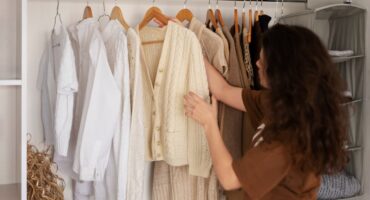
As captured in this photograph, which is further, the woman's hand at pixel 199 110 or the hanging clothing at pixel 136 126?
the hanging clothing at pixel 136 126

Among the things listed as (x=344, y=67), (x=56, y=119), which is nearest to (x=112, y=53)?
(x=56, y=119)

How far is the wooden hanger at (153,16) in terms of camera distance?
86.4 inches

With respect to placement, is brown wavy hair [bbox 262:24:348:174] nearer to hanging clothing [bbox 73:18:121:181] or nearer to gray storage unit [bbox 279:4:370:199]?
hanging clothing [bbox 73:18:121:181]

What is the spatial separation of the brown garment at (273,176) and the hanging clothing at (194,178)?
0.56 m

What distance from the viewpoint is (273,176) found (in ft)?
5.29

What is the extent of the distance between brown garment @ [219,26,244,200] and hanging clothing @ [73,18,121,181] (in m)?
0.51

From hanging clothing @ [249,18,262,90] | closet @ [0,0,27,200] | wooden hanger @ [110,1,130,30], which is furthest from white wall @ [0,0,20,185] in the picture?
hanging clothing @ [249,18,262,90]

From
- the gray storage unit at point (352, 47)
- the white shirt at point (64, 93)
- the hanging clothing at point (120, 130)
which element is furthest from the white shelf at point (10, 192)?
the gray storage unit at point (352, 47)

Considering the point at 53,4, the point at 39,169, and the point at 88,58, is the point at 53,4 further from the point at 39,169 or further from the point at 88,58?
the point at 39,169

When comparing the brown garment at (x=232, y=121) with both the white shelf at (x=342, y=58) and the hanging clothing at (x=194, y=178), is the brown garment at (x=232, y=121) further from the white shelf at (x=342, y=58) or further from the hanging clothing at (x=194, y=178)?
the white shelf at (x=342, y=58)

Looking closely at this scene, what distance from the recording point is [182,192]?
229 centimetres

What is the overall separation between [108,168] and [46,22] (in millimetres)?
781

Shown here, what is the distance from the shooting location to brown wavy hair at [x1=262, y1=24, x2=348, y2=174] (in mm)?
1564

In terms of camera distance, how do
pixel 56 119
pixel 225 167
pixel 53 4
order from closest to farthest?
pixel 225 167 → pixel 56 119 → pixel 53 4
